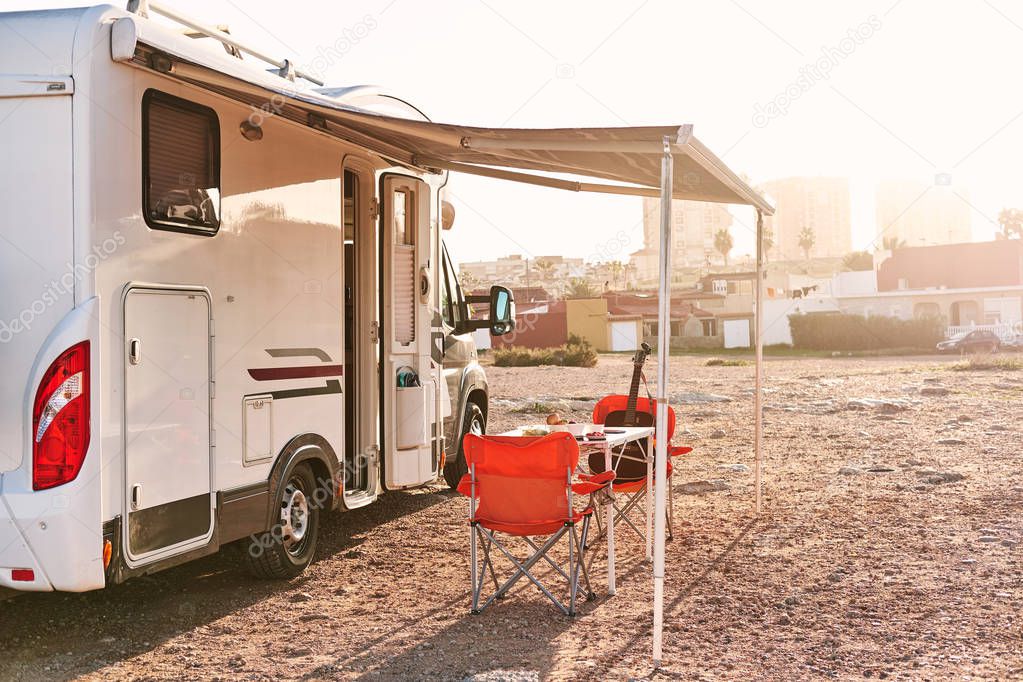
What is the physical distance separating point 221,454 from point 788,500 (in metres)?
5.05

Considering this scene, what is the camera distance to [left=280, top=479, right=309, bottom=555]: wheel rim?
5711 millimetres

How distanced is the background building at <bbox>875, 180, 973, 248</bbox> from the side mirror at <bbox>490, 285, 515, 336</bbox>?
13055cm

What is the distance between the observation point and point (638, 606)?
5398mm

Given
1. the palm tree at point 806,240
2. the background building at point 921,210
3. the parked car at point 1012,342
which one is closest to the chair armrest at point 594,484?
the parked car at point 1012,342

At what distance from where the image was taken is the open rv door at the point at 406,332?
675 cm

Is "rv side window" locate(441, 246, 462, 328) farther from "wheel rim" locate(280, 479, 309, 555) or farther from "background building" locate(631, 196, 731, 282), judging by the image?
"background building" locate(631, 196, 731, 282)

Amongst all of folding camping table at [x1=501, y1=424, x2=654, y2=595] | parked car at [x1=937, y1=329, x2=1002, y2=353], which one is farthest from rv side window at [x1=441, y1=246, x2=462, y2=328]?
parked car at [x1=937, y1=329, x2=1002, y2=353]

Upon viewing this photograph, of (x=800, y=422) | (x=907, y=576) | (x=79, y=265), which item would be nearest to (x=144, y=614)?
(x=79, y=265)

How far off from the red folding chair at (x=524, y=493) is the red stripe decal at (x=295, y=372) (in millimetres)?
1055

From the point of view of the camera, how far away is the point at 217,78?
15.2 feet

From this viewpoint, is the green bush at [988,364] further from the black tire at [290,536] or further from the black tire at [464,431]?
the black tire at [290,536]

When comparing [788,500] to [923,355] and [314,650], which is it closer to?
[314,650]
